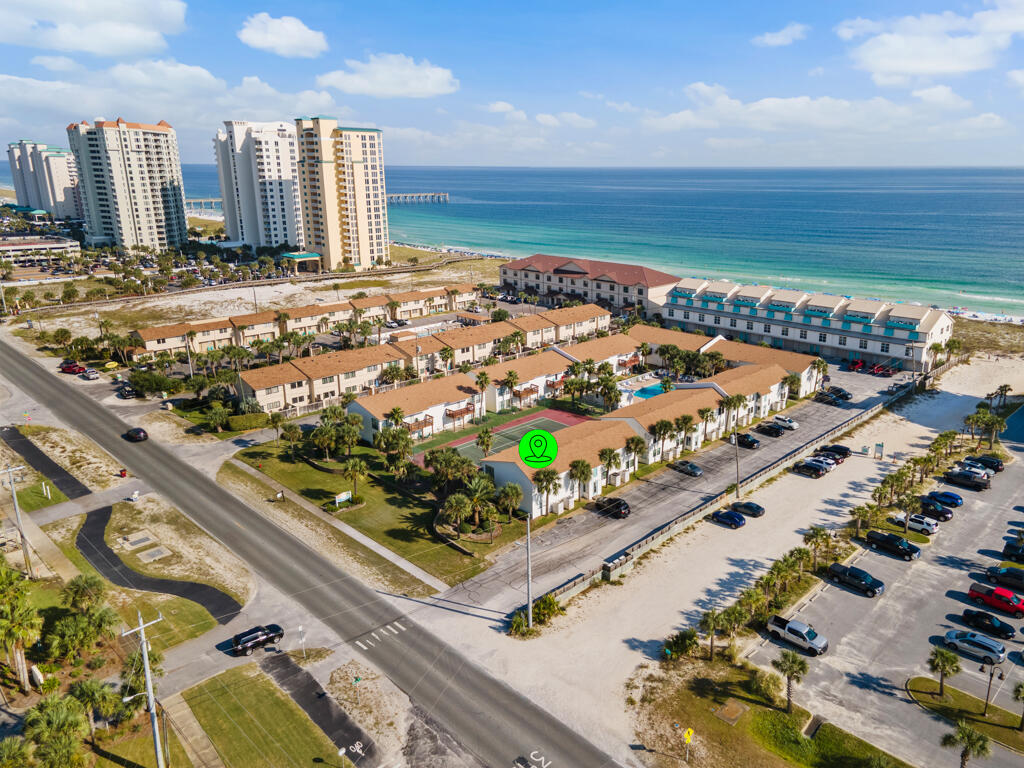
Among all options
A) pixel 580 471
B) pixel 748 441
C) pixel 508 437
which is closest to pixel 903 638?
pixel 580 471

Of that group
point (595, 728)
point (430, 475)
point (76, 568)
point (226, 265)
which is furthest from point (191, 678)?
point (226, 265)

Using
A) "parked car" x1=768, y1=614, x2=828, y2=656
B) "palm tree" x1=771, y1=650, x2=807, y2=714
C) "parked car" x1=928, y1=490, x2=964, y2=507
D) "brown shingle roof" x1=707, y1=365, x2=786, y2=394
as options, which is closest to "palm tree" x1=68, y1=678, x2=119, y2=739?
"palm tree" x1=771, y1=650, x2=807, y2=714

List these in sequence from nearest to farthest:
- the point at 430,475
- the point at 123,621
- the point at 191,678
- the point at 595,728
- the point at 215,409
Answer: the point at 595,728, the point at 191,678, the point at 123,621, the point at 430,475, the point at 215,409

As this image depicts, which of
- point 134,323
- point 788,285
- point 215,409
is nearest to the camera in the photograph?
point 215,409

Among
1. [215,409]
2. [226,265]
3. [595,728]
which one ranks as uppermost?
[226,265]

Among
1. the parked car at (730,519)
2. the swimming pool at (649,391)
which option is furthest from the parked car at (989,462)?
the swimming pool at (649,391)

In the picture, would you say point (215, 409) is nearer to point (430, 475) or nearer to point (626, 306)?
point (430, 475)

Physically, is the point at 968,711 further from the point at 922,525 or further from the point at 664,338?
the point at 664,338

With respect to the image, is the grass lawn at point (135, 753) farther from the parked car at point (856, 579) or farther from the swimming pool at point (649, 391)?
the swimming pool at point (649, 391)
